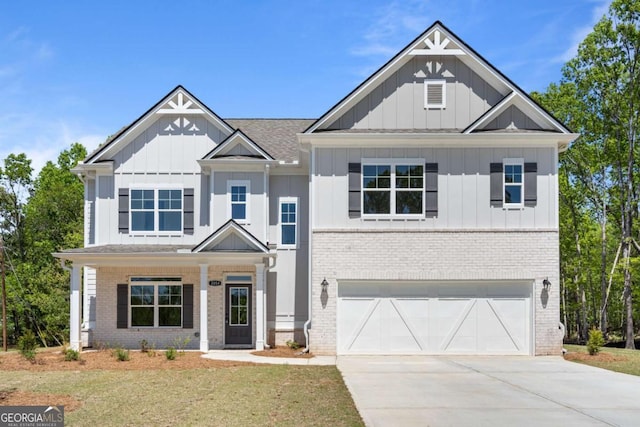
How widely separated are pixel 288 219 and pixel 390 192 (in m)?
4.31

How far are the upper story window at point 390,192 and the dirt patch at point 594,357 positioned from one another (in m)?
6.05

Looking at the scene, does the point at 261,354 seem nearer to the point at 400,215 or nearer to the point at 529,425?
the point at 400,215

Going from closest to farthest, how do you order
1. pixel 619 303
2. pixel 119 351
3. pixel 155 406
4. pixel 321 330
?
pixel 155 406 < pixel 119 351 < pixel 321 330 < pixel 619 303

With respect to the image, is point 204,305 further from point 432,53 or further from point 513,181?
point 432,53

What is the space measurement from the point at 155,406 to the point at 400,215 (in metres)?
10.5

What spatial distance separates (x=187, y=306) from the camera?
21406 mm

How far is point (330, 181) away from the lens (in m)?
19.3

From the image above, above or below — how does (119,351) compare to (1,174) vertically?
below

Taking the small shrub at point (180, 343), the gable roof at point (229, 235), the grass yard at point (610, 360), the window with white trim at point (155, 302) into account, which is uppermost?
the gable roof at point (229, 235)

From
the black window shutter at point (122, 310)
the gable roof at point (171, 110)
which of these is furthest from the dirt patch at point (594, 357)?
the black window shutter at point (122, 310)

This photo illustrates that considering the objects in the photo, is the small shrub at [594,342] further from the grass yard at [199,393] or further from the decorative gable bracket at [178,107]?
the decorative gable bracket at [178,107]

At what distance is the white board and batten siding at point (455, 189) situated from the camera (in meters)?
19.1

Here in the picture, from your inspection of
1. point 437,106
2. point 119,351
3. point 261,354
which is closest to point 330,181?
point 437,106

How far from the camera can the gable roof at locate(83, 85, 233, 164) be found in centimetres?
2172
